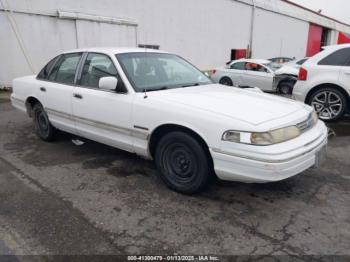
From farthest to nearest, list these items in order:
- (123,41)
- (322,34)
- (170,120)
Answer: (322,34)
(123,41)
(170,120)

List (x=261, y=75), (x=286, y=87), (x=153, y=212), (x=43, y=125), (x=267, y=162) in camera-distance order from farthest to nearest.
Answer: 1. (x=261, y=75)
2. (x=286, y=87)
3. (x=43, y=125)
4. (x=153, y=212)
5. (x=267, y=162)

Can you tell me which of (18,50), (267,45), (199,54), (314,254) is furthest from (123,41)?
(267,45)

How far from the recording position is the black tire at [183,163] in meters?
3.16

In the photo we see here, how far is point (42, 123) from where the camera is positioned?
5.38m

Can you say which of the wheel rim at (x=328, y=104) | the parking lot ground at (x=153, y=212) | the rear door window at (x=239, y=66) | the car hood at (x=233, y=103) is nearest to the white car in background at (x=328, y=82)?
the wheel rim at (x=328, y=104)

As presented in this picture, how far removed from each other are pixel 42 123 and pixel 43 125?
1.8 inches

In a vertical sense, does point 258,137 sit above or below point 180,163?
above

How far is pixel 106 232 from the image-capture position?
279 cm

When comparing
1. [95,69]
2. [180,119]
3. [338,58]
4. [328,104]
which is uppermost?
[338,58]

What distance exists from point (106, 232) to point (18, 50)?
31.7 ft

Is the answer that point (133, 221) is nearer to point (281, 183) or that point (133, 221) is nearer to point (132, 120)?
point (132, 120)

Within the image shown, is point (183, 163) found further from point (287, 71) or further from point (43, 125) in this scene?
point (287, 71)

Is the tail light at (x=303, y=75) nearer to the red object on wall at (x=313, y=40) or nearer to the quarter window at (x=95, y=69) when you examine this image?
the quarter window at (x=95, y=69)

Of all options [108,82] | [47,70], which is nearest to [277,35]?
[47,70]
